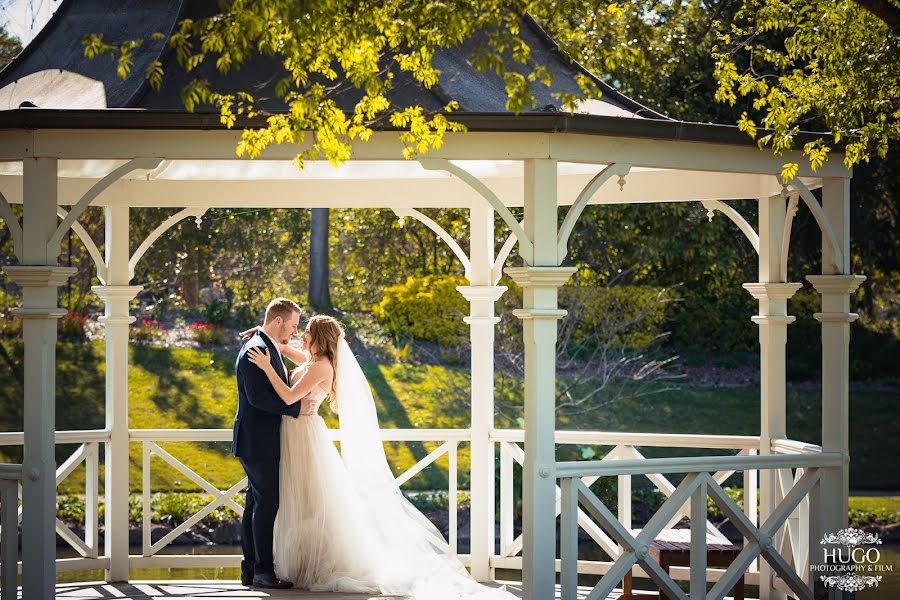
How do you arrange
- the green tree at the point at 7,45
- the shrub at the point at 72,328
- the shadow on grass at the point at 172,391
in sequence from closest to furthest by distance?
the green tree at the point at 7,45 → the shadow on grass at the point at 172,391 → the shrub at the point at 72,328

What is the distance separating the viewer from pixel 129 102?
264 inches

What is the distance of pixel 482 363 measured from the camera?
9336mm

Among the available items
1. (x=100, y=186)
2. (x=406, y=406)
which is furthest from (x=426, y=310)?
(x=100, y=186)

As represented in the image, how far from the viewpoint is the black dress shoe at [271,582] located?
26.4 ft

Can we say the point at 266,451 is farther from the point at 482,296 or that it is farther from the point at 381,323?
the point at 381,323

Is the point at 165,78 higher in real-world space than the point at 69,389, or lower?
higher

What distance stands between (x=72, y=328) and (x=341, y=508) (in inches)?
584

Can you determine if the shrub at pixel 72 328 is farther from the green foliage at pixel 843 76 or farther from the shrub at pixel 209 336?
the green foliage at pixel 843 76

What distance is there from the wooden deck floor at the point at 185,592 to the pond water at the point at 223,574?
154 cm

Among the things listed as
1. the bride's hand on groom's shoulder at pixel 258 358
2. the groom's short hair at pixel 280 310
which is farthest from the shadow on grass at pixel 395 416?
the bride's hand on groom's shoulder at pixel 258 358

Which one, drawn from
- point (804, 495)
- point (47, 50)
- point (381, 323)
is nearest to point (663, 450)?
point (381, 323)

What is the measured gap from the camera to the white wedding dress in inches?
313

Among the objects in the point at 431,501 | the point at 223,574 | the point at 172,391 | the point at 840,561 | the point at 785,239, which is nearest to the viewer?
the point at 840,561

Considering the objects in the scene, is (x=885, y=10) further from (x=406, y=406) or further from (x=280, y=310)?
(x=406, y=406)
